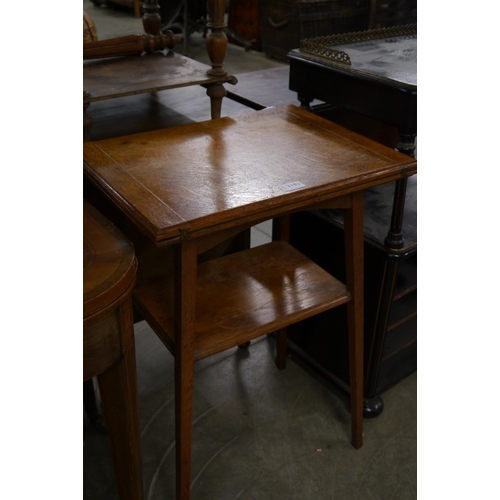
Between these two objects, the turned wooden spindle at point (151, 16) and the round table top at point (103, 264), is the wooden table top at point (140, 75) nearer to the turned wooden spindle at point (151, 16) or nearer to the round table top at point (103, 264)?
the turned wooden spindle at point (151, 16)

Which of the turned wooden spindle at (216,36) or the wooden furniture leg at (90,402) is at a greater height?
the turned wooden spindle at (216,36)

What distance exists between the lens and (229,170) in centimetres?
129

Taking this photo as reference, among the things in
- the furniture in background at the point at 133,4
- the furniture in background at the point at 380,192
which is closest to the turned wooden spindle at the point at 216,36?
the furniture in background at the point at 380,192

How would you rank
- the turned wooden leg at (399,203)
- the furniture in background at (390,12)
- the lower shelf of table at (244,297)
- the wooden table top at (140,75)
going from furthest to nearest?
the furniture in background at (390,12) < the wooden table top at (140,75) < the turned wooden leg at (399,203) < the lower shelf of table at (244,297)

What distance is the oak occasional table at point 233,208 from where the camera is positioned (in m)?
1.17

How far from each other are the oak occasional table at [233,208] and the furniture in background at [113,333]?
0.08 m

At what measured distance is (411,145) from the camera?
4.94ft

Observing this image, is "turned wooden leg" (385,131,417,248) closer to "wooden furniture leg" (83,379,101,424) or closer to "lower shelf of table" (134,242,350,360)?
"lower shelf of table" (134,242,350,360)

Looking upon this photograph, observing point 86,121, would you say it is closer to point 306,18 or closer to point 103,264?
point 103,264

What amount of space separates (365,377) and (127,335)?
1038 mm

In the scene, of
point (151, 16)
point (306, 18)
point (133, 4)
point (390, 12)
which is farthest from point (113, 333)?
point (133, 4)

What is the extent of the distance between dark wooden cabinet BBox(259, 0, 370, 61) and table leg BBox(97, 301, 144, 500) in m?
4.59

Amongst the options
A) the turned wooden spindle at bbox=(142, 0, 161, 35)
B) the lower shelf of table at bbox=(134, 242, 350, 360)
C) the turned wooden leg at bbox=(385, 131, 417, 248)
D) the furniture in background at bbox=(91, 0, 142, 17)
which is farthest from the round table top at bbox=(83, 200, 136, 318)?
the furniture in background at bbox=(91, 0, 142, 17)

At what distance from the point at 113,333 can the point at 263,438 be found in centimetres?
97
